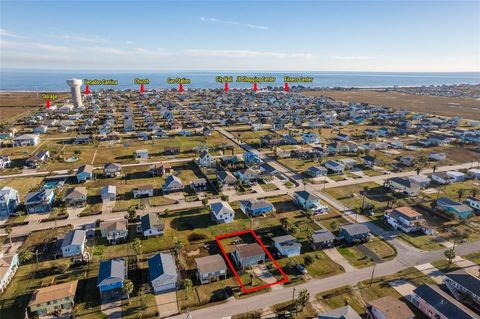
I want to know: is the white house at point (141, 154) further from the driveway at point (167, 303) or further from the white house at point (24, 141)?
the driveway at point (167, 303)

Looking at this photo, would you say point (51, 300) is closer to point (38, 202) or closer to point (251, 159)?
point (38, 202)

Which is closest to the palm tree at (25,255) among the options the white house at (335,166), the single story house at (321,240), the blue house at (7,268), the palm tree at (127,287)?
the blue house at (7,268)

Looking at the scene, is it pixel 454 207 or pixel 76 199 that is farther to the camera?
pixel 76 199

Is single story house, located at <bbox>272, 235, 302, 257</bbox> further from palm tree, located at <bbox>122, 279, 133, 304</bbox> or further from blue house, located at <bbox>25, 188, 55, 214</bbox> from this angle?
blue house, located at <bbox>25, 188, 55, 214</bbox>

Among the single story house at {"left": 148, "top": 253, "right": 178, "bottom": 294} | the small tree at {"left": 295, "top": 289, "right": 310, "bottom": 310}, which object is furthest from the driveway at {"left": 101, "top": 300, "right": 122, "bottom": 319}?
the small tree at {"left": 295, "top": 289, "right": 310, "bottom": 310}

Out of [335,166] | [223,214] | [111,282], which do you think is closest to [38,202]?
[111,282]

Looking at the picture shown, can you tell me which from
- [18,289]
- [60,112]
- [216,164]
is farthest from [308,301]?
[60,112]
